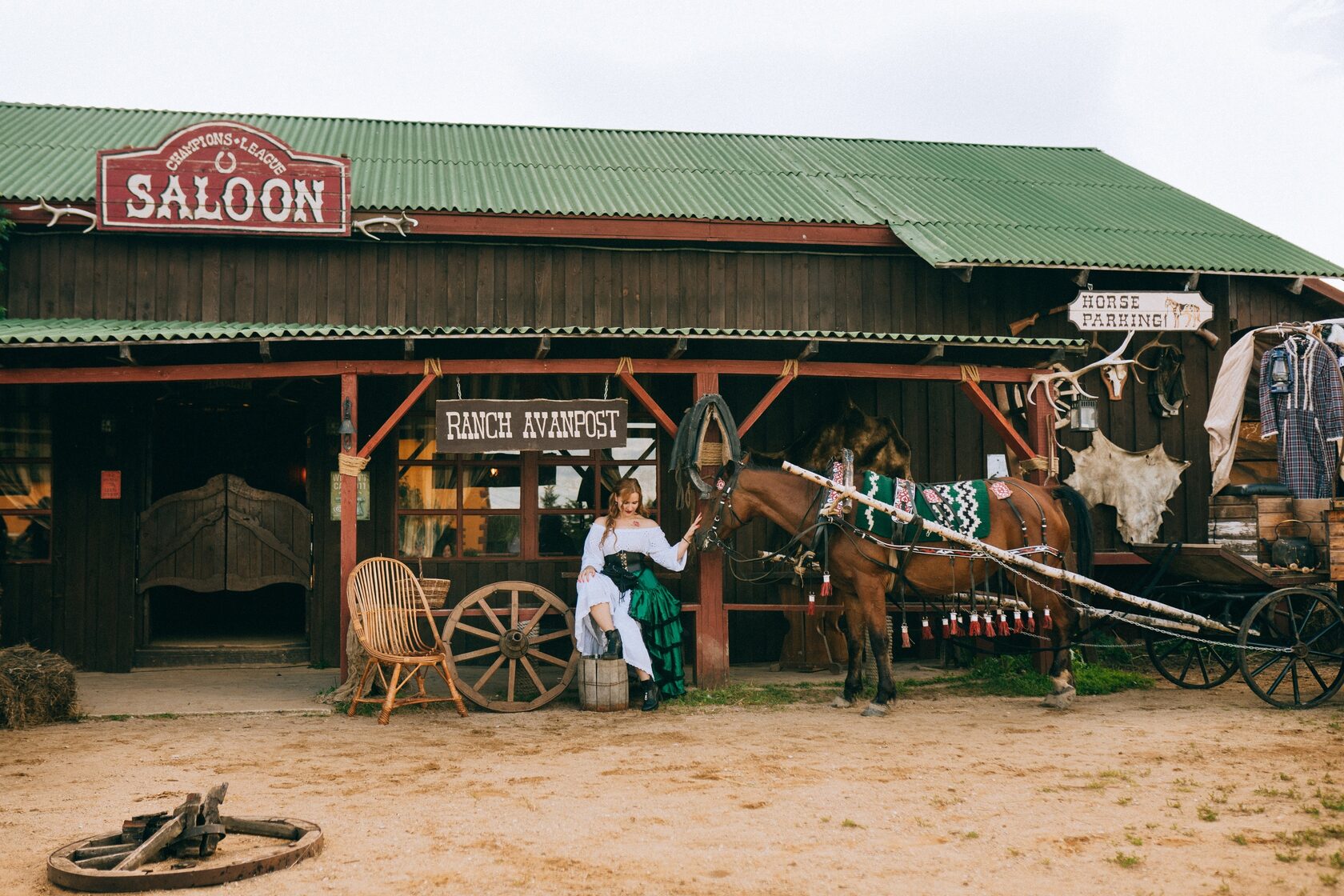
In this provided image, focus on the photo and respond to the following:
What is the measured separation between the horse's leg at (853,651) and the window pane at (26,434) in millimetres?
7632

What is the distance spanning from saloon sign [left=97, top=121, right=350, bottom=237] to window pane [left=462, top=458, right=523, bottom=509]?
103 inches

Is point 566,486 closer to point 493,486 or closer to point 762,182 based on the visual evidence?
point 493,486

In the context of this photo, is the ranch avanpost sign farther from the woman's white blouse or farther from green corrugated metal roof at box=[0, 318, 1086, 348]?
the woman's white blouse

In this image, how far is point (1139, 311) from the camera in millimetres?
11000

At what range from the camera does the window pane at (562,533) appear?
11.0 meters

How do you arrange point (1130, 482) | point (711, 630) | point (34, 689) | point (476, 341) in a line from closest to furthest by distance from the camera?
point (34, 689) → point (711, 630) → point (476, 341) → point (1130, 482)

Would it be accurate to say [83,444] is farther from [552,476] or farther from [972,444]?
[972,444]

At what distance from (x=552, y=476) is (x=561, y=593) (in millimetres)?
1152

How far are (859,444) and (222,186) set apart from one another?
656 centimetres

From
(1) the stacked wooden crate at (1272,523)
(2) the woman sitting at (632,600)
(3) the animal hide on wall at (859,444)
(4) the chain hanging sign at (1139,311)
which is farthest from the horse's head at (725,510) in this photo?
(4) the chain hanging sign at (1139,311)

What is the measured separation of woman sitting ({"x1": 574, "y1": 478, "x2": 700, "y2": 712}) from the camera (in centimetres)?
861

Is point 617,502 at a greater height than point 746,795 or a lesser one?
greater

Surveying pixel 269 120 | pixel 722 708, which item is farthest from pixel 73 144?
pixel 722 708

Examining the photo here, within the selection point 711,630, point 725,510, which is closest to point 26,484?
point 711,630
